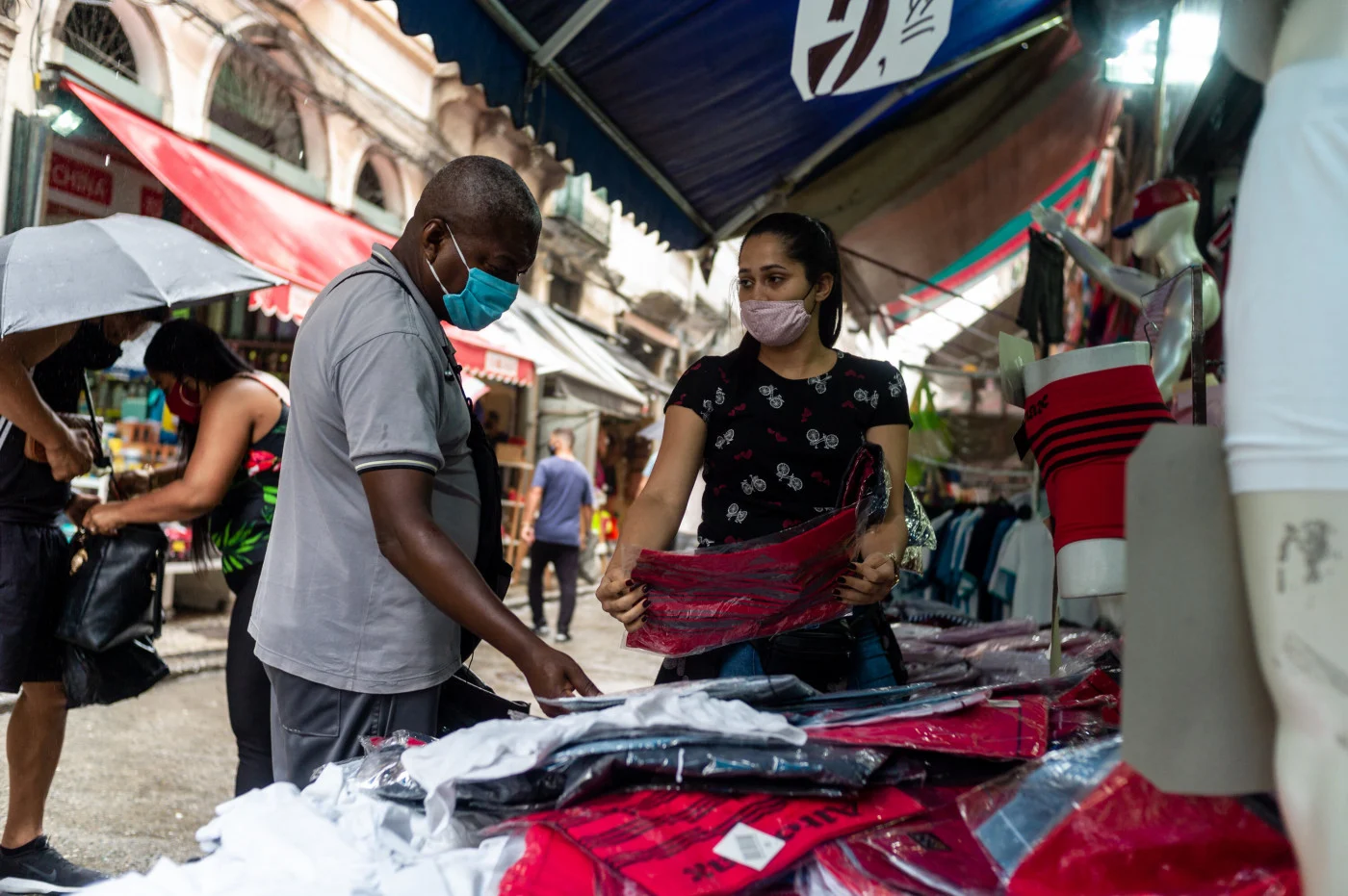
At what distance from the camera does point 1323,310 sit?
2.13 feet

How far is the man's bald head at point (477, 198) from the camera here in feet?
6.26

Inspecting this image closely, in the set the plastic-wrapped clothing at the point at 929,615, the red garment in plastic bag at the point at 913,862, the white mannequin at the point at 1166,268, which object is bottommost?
the plastic-wrapped clothing at the point at 929,615

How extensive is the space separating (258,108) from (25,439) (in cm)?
708

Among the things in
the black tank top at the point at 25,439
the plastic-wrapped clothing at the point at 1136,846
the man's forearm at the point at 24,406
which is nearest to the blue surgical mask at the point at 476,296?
the plastic-wrapped clothing at the point at 1136,846

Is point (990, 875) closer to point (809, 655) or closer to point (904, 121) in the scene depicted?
point (809, 655)

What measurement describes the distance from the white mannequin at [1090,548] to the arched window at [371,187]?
10.8m

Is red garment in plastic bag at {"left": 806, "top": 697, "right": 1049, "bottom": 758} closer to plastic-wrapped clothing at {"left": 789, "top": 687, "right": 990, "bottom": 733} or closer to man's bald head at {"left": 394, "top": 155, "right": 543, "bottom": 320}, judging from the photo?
plastic-wrapped clothing at {"left": 789, "top": 687, "right": 990, "bottom": 733}

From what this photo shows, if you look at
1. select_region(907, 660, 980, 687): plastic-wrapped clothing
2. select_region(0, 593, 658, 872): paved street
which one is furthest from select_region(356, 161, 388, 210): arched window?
select_region(907, 660, 980, 687): plastic-wrapped clothing

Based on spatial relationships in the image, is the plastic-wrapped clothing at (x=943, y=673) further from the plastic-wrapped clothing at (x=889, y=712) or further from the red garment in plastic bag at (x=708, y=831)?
the red garment in plastic bag at (x=708, y=831)

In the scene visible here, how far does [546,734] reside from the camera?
1.03 metres

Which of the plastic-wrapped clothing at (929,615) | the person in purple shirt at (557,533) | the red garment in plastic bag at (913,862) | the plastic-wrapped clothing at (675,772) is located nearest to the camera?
the red garment in plastic bag at (913,862)

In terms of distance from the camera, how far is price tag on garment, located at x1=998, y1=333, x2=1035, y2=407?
1.47 metres

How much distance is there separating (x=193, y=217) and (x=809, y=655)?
7.34 meters

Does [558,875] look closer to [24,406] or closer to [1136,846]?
[1136,846]
